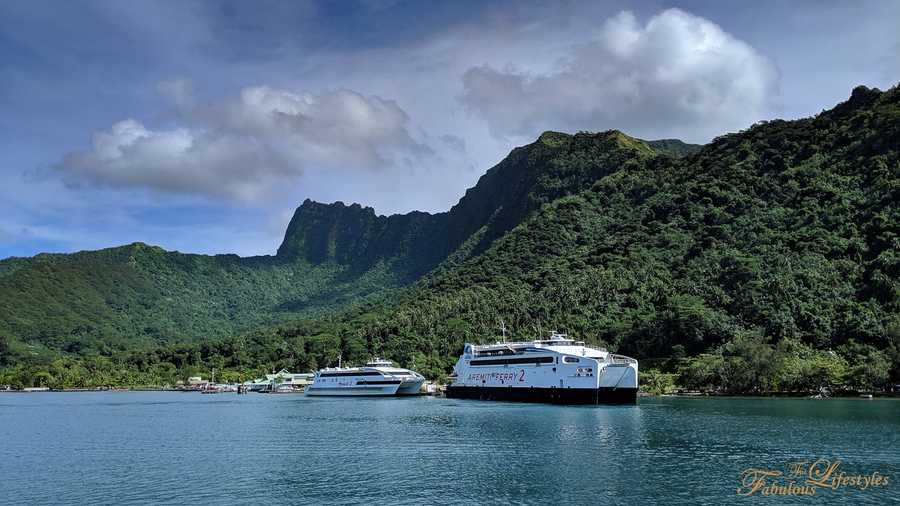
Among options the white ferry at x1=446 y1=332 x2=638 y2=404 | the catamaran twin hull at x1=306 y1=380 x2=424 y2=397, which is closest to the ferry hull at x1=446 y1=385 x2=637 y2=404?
the white ferry at x1=446 y1=332 x2=638 y2=404

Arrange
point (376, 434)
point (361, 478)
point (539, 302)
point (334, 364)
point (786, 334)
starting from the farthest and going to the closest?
point (334, 364), point (539, 302), point (786, 334), point (376, 434), point (361, 478)

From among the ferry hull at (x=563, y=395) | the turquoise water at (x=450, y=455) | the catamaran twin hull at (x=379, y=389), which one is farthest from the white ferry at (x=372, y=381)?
the turquoise water at (x=450, y=455)

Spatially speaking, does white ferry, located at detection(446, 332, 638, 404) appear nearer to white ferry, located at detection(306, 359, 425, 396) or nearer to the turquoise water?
the turquoise water

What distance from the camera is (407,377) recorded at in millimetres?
143250

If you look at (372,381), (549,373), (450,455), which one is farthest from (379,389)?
(450,455)

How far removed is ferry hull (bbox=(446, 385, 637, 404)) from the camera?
99.6 metres

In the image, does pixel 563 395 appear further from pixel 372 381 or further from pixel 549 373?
pixel 372 381

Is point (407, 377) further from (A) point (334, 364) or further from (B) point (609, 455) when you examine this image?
(B) point (609, 455)

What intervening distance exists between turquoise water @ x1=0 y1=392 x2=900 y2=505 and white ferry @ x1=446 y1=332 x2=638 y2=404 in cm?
707

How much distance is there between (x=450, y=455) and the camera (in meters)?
55.9

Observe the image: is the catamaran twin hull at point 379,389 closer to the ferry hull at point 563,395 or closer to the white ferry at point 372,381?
the white ferry at point 372,381

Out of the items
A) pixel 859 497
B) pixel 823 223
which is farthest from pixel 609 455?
pixel 823 223

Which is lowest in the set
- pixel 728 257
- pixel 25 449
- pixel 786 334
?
pixel 25 449

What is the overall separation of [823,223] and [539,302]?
69.1m
